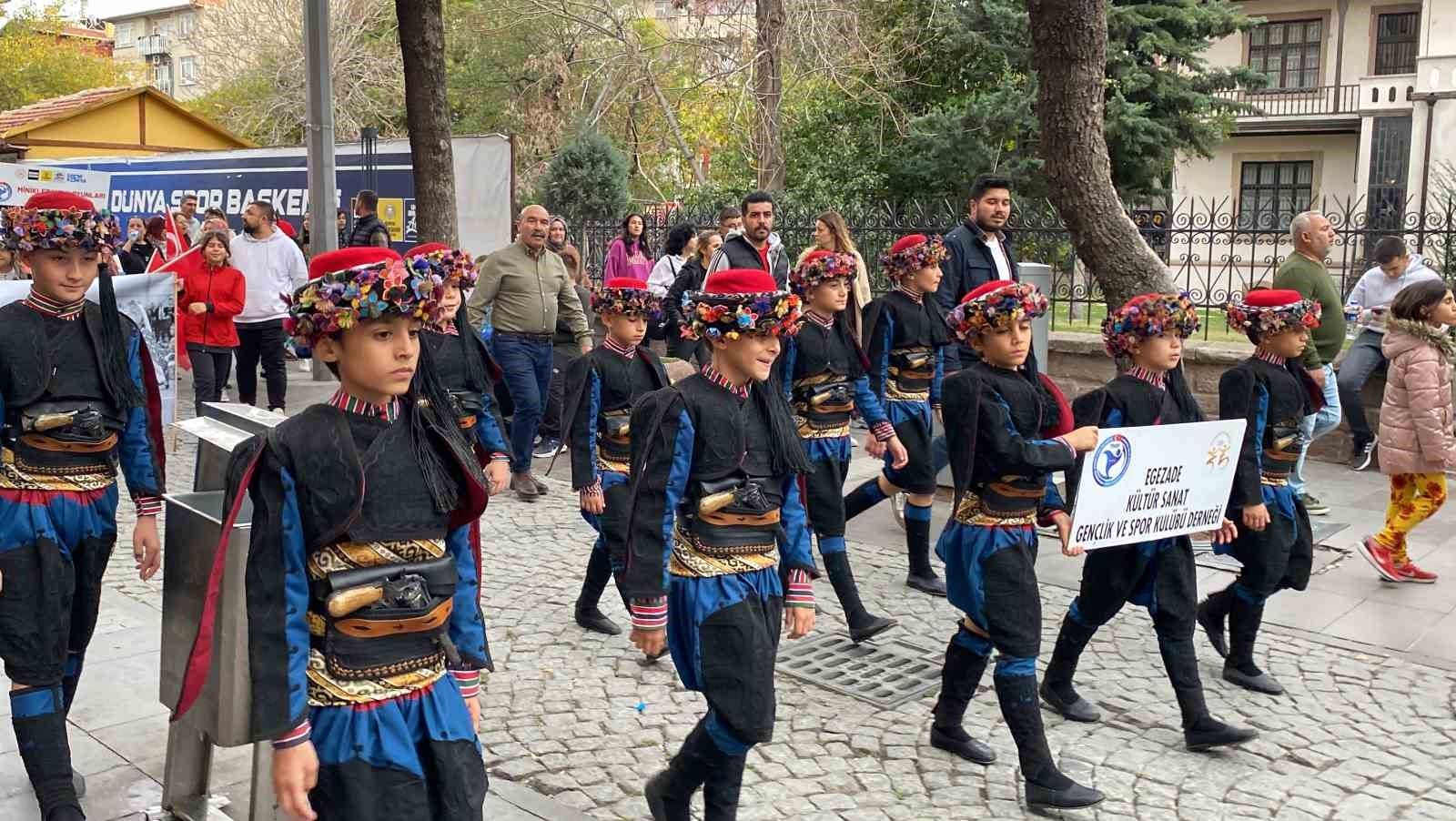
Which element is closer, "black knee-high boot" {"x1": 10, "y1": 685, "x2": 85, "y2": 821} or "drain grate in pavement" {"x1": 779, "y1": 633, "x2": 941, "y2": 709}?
"black knee-high boot" {"x1": 10, "y1": 685, "x2": 85, "y2": 821}

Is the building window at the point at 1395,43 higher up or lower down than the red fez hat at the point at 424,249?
higher up

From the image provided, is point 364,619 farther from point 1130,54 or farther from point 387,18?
point 387,18

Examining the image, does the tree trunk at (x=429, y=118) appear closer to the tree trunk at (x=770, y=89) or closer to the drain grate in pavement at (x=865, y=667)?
the drain grate in pavement at (x=865, y=667)

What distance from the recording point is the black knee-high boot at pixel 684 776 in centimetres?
413

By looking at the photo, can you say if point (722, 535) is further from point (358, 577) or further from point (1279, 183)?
point (1279, 183)

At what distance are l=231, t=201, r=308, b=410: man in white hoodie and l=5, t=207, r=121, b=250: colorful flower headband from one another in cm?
683

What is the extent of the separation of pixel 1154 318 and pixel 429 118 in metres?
8.71

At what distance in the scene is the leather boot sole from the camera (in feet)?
18.2

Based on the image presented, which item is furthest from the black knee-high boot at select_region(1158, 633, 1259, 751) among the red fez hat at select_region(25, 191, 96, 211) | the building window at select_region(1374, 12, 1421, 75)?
the building window at select_region(1374, 12, 1421, 75)

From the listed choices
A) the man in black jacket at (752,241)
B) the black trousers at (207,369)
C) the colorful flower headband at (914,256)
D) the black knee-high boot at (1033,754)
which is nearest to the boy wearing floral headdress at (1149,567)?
the black knee-high boot at (1033,754)

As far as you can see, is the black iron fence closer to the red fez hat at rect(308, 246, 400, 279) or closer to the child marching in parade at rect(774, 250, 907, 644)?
the child marching in parade at rect(774, 250, 907, 644)

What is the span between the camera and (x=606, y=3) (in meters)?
25.8

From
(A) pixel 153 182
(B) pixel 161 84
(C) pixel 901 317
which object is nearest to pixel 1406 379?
(C) pixel 901 317

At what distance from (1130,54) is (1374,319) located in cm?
1004
